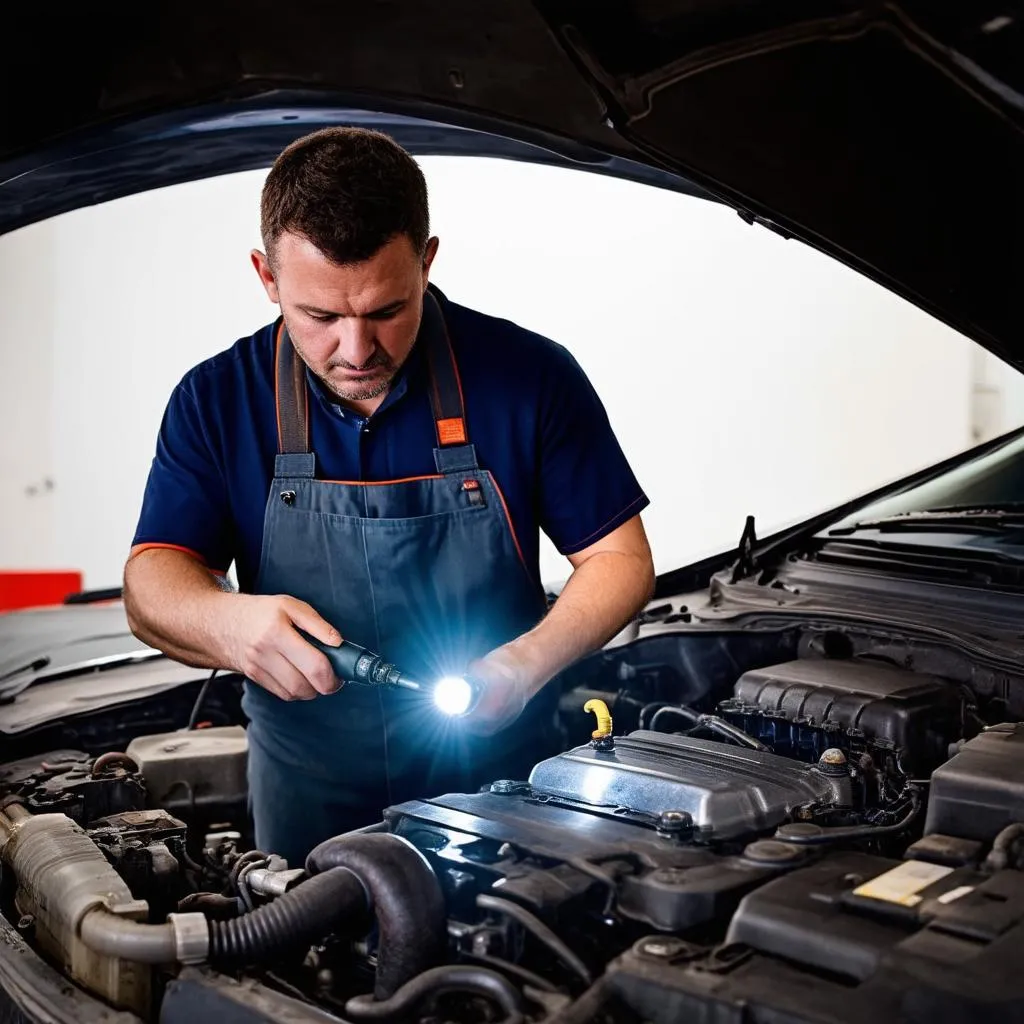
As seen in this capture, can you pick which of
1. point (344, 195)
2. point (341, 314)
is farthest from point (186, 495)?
point (344, 195)

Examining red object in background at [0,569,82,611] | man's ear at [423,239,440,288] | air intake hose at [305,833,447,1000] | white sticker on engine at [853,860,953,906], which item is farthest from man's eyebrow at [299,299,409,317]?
red object in background at [0,569,82,611]

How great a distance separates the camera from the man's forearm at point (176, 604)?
1673 mm

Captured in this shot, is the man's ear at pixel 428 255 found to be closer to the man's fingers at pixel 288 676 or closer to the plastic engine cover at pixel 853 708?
the man's fingers at pixel 288 676

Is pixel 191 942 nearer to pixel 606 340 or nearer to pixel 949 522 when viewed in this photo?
pixel 949 522

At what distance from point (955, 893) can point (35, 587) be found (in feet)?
16.0

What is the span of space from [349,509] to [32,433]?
4787 millimetres

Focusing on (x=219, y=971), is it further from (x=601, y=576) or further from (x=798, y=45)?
(x=798, y=45)

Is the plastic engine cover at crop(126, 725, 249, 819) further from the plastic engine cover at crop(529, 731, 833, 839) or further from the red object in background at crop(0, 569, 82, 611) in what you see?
the red object in background at crop(0, 569, 82, 611)

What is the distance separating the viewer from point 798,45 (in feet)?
4.31

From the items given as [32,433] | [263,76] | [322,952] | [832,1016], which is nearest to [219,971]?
[322,952]

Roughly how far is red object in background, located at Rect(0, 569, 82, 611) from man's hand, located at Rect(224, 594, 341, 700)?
3.97m

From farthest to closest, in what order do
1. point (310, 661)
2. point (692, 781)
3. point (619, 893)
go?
1. point (310, 661)
2. point (692, 781)
3. point (619, 893)

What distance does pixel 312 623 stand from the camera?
1.51m

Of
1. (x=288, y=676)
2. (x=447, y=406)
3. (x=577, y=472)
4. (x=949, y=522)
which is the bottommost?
(x=288, y=676)
